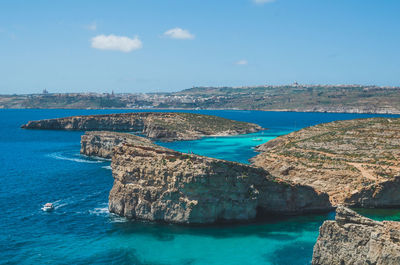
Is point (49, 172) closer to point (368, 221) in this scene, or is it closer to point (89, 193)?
point (89, 193)

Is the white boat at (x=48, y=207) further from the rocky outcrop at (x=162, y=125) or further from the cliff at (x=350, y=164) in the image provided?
the rocky outcrop at (x=162, y=125)

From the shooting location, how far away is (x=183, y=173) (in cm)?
3853

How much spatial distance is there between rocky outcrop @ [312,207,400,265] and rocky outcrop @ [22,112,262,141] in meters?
A: 93.9

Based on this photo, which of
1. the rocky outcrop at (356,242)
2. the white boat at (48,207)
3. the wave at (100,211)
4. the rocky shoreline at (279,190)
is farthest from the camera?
the white boat at (48,207)

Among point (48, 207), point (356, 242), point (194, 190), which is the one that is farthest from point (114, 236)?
point (356, 242)

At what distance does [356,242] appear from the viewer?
26.5 m

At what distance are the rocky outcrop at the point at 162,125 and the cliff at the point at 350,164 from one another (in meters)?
63.6

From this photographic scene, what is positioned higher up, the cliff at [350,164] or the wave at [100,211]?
the cliff at [350,164]

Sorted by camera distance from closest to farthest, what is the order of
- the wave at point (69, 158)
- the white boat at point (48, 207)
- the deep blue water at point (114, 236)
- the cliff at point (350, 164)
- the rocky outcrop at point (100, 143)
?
the deep blue water at point (114, 236), the white boat at point (48, 207), the cliff at point (350, 164), the wave at point (69, 158), the rocky outcrop at point (100, 143)

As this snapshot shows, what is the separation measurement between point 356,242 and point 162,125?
108 m

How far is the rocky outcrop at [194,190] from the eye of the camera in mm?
38594

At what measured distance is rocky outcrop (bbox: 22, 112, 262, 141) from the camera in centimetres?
12769

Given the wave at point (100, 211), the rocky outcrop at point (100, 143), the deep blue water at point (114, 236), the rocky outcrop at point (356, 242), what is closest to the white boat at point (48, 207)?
the deep blue water at point (114, 236)

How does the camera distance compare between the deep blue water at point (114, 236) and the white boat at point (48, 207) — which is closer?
the deep blue water at point (114, 236)
